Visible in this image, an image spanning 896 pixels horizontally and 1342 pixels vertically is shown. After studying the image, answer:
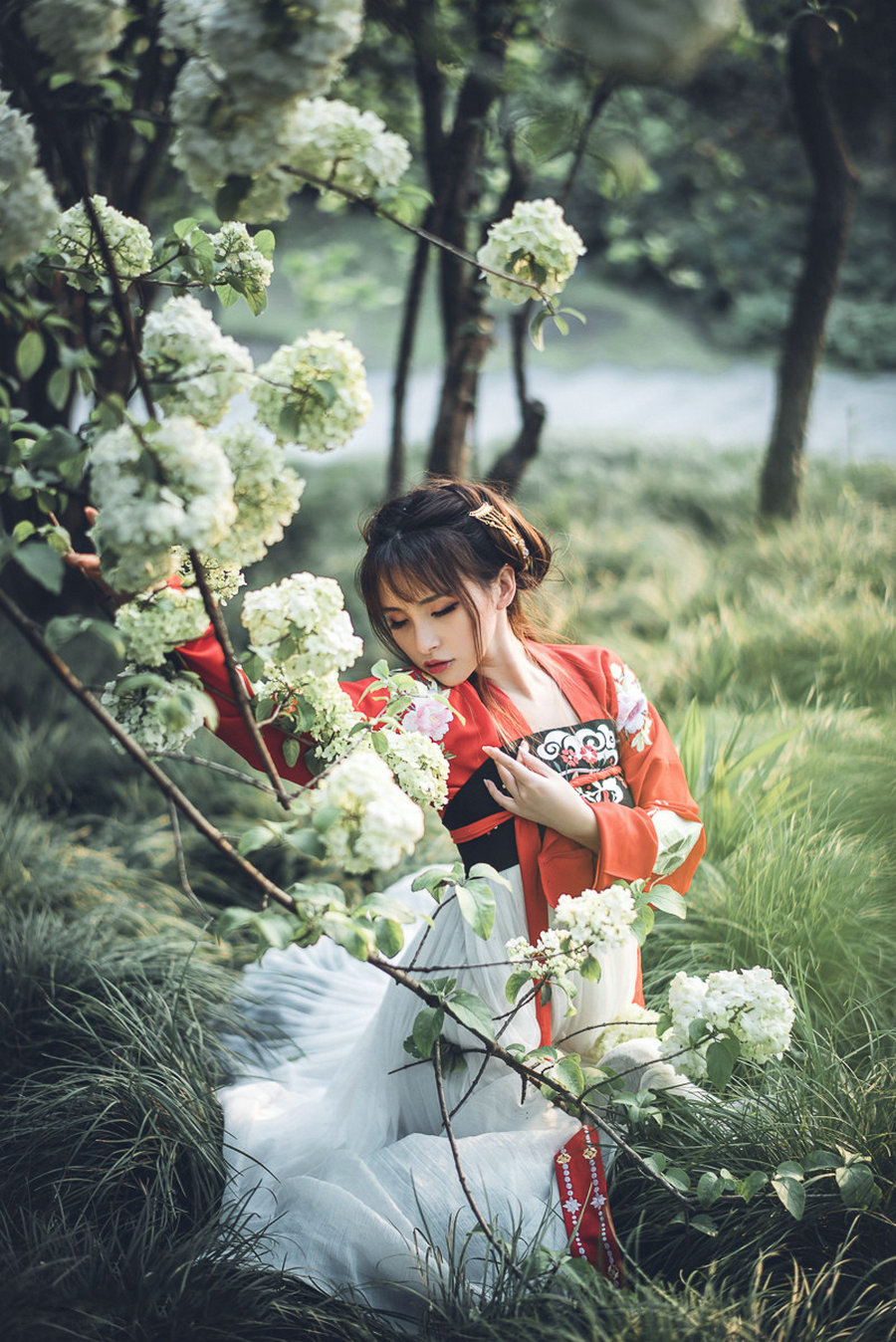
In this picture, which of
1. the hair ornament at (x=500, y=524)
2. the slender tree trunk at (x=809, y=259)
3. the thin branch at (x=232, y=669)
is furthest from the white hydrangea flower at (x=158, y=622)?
the slender tree trunk at (x=809, y=259)

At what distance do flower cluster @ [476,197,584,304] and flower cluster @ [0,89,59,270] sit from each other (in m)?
0.62

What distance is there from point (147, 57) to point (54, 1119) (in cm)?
318

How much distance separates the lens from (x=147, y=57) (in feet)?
10.4

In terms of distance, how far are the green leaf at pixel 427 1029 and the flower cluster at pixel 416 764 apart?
309mm

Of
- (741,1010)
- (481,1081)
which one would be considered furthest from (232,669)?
(481,1081)

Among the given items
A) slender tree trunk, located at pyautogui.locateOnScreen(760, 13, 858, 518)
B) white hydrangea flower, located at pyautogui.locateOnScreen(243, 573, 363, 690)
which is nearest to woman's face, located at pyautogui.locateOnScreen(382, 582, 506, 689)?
white hydrangea flower, located at pyautogui.locateOnScreen(243, 573, 363, 690)

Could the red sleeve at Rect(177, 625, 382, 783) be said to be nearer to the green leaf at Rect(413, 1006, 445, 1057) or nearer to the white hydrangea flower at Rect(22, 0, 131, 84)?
the green leaf at Rect(413, 1006, 445, 1057)

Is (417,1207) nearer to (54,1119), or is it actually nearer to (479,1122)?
(479,1122)

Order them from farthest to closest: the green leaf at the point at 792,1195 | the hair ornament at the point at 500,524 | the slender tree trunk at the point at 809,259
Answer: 1. the slender tree trunk at the point at 809,259
2. the hair ornament at the point at 500,524
3. the green leaf at the point at 792,1195

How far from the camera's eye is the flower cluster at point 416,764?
1.42 m

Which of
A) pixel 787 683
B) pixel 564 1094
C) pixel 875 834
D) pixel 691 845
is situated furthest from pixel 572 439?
pixel 564 1094

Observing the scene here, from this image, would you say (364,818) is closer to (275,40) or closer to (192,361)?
(192,361)

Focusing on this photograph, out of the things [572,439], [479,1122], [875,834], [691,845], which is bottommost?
[479,1122]

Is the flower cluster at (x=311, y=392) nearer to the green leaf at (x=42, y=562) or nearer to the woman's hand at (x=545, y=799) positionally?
the green leaf at (x=42, y=562)
